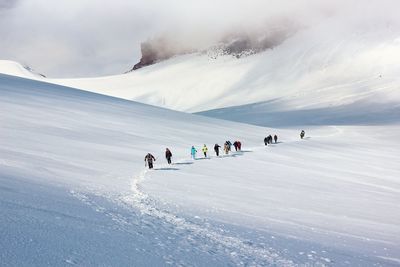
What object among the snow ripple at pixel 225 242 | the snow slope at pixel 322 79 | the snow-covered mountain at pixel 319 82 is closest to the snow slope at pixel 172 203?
the snow ripple at pixel 225 242

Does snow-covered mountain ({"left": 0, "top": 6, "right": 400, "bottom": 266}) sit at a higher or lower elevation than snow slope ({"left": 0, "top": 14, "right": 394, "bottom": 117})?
lower

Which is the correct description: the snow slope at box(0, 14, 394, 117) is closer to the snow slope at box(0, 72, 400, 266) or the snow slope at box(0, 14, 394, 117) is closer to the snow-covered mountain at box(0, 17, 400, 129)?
the snow-covered mountain at box(0, 17, 400, 129)

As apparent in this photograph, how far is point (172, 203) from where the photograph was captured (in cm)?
1376

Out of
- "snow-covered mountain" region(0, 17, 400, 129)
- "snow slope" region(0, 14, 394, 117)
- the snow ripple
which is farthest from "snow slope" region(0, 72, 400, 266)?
"snow slope" region(0, 14, 394, 117)

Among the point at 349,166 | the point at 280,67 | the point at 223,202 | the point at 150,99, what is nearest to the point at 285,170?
the point at 349,166

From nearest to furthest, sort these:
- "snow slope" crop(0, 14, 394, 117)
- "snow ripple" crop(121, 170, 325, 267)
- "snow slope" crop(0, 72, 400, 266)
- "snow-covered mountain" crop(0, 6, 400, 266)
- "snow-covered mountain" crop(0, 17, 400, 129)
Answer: "snow slope" crop(0, 72, 400, 266), "snow-covered mountain" crop(0, 6, 400, 266), "snow ripple" crop(121, 170, 325, 267), "snow-covered mountain" crop(0, 17, 400, 129), "snow slope" crop(0, 14, 394, 117)

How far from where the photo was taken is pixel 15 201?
10.1 m

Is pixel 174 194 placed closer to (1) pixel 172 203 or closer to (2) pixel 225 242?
(1) pixel 172 203

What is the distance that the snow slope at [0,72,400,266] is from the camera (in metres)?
8.68

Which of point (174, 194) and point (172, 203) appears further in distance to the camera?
point (174, 194)

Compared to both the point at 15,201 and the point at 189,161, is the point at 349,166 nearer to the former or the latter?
the point at 189,161

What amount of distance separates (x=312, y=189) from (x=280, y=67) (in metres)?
167

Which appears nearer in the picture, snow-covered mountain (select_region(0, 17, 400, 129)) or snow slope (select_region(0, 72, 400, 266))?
snow slope (select_region(0, 72, 400, 266))

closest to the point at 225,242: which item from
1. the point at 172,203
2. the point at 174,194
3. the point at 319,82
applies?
the point at 172,203
